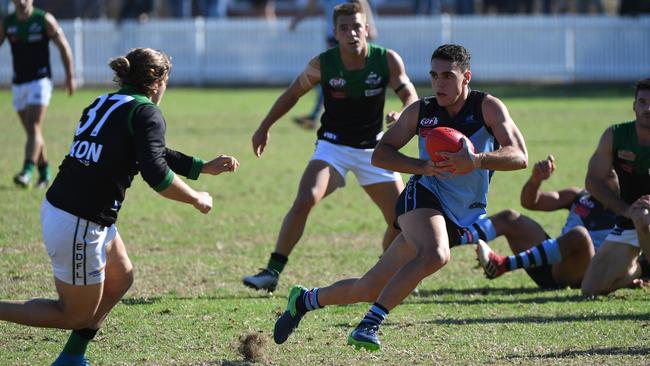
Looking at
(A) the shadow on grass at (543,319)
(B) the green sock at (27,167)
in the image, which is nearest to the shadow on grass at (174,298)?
(A) the shadow on grass at (543,319)

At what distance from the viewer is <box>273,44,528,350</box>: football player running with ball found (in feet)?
18.4

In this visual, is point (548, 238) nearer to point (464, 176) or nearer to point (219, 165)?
point (464, 176)

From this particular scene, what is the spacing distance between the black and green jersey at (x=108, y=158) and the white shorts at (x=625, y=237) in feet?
11.7

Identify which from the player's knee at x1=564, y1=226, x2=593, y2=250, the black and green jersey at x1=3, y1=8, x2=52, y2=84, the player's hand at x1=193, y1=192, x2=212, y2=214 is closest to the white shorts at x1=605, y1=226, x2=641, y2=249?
the player's knee at x1=564, y1=226, x2=593, y2=250

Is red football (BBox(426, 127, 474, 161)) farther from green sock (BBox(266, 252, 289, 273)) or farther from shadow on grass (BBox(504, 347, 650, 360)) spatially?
green sock (BBox(266, 252, 289, 273))

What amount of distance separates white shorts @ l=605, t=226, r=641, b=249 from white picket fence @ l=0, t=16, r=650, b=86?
19152 millimetres

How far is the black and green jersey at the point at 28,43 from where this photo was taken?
12.2m

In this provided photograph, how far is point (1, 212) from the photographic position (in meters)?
10.6

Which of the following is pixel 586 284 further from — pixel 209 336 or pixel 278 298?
pixel 209 336

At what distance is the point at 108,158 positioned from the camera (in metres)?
5.18

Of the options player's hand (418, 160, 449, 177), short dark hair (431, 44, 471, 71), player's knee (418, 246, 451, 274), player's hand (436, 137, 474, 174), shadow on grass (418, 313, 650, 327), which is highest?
short dark hair (431, 44, 471, 71)

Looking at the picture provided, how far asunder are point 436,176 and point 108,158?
1.84 m

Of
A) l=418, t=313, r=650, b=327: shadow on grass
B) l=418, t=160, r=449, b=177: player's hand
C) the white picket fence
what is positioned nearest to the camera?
l=418, t=160, r=449, b=177: player's hand

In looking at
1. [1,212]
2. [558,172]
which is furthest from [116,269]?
[558,172]
